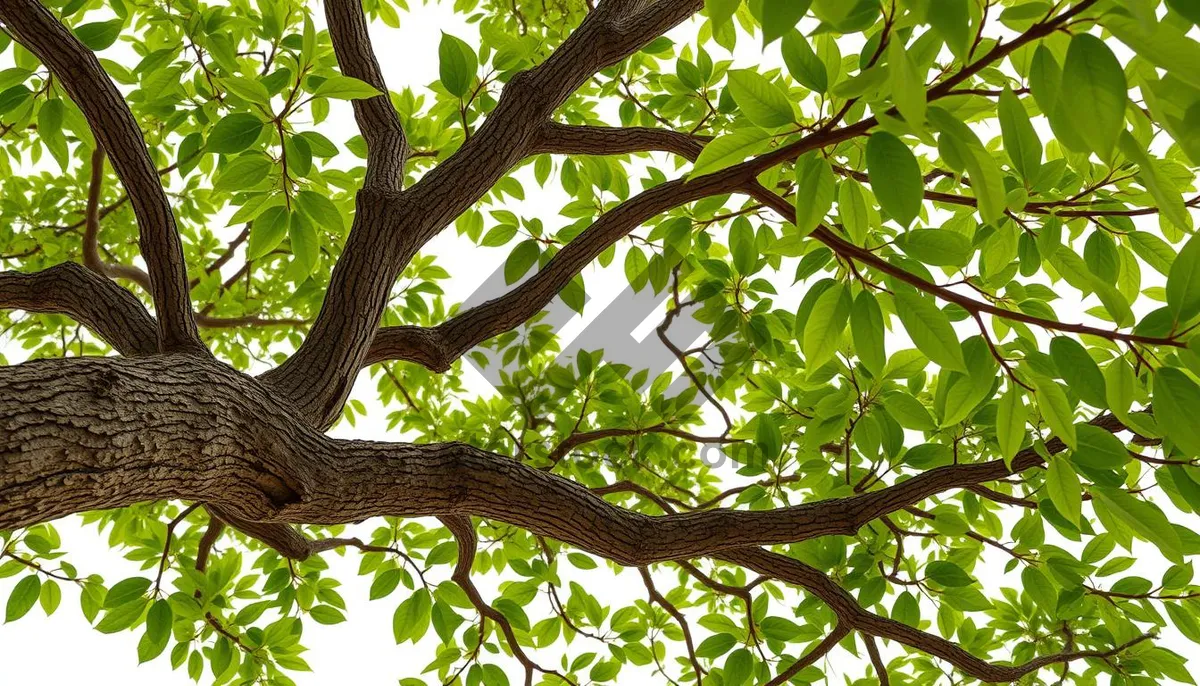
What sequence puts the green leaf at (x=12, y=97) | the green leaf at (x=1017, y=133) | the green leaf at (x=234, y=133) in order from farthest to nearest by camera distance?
the green leaf at (x=12, y=97)
the green leaf at (x=234, y=133)
the green leaf at (x=1017, y=133)

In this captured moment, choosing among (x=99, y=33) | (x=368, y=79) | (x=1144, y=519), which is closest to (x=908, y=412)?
(x=1144, y=519)

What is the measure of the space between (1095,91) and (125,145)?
1.23 meters

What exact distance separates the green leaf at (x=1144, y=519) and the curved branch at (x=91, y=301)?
1.36m

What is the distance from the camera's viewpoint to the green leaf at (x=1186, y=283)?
78cm

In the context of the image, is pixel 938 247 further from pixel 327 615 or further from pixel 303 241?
pixel 327 615

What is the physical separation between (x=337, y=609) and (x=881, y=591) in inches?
48.5

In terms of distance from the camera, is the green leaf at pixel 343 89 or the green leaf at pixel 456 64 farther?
the green leaf at pixel 456 64

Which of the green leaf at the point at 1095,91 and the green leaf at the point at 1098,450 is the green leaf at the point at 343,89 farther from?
the green leaf at the point at 1098,450

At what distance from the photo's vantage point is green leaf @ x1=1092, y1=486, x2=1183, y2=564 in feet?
2.91

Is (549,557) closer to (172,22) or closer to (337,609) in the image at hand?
(337,609)

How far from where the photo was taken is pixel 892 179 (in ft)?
2.22

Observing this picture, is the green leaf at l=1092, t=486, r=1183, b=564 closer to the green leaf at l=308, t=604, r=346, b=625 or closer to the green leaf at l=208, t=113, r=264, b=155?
the green leaf at l=208, t=113, r=264, b=155

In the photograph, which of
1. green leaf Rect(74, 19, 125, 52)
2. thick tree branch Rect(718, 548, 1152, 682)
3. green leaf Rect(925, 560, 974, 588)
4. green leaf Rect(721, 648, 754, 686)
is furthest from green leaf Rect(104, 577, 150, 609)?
green leaf Rect(925, 560, 974, 588)

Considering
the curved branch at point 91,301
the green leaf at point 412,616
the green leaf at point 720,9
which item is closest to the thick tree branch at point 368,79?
the curved branch at point 91,301
